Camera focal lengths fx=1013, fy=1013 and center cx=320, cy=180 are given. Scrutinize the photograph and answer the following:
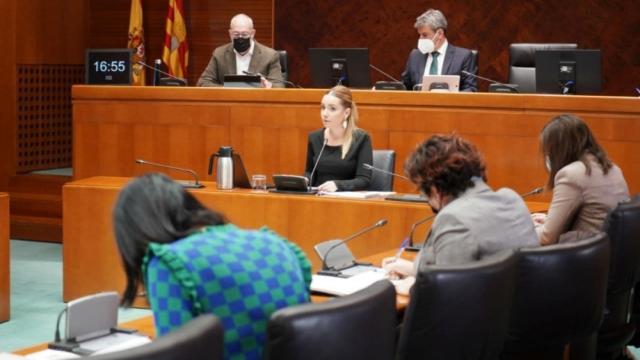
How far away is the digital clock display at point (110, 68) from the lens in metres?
7.82

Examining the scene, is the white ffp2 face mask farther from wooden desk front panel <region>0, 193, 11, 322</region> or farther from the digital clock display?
wooden desk front panel <region>0, 193, 11, 322</region>

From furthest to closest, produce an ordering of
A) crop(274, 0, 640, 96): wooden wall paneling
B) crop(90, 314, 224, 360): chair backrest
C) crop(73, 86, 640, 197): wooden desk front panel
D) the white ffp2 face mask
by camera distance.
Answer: crop(274, 0, 640, 96): wooden wall paneling → the white ffp2 face mask → crop(73, 86, 640, 197): wooden desk front panel → crop(90, 314, 224, 360): chair backrest

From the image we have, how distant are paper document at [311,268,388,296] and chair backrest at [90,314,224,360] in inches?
54.5

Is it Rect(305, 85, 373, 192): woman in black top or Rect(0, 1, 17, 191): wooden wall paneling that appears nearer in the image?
Rect(305, 85, 373, 192): woman in black top

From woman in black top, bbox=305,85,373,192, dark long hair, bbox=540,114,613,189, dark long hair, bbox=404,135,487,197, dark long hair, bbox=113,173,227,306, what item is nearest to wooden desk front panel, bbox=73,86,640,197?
woman in black top, bbox=305,85,373,192

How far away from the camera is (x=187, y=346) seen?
2016mm

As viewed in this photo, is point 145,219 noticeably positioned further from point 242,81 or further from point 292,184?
point 242,81

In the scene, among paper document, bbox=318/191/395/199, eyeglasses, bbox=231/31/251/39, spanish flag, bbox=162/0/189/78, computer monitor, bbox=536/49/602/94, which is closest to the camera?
paper document, bbox=318/191/395/199

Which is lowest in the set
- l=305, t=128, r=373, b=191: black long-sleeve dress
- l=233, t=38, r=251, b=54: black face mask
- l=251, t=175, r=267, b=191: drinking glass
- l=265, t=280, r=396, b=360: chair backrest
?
l=265, t=280, r=396, b=360: chair backrest

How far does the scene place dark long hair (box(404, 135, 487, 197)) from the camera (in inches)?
140

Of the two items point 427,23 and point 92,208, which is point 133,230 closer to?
point 92,208

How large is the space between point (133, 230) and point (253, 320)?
379mm

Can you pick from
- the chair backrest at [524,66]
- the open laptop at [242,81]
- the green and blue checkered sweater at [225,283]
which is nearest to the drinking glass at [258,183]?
the open laptop at [242,81]

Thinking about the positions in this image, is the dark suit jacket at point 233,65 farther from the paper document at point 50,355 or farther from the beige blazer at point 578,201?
the paper document at point 50,355
